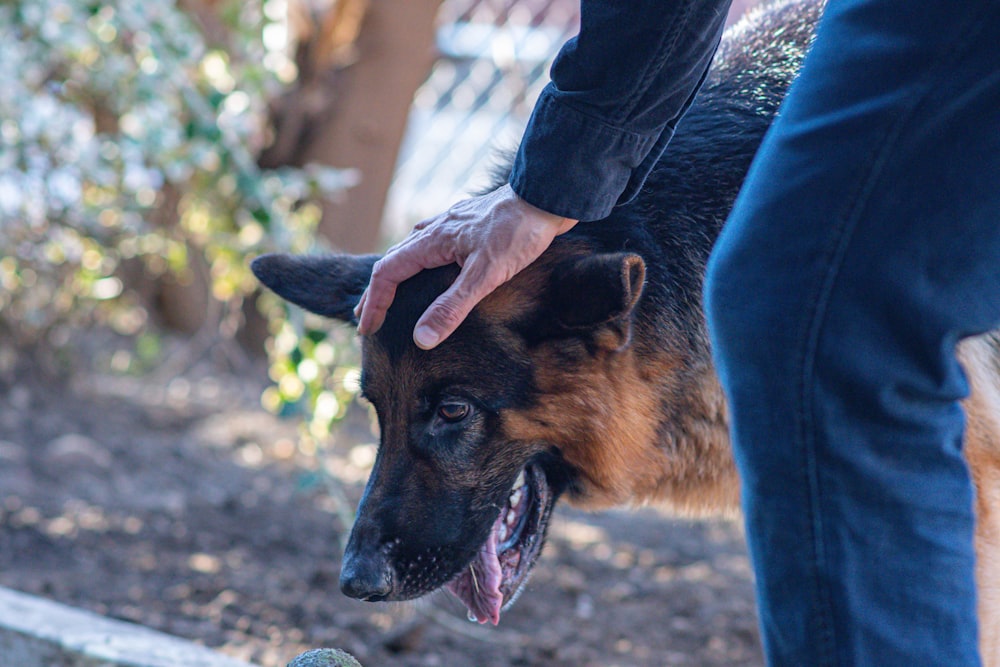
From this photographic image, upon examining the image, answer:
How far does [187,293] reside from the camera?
617 centimetres

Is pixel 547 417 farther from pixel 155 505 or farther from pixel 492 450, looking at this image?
pixel 155 505

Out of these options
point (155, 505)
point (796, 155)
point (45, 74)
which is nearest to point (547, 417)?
point (796, 155)

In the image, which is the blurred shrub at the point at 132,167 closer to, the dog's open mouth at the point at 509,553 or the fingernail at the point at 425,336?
the dog's open mouth at the point at 509,553

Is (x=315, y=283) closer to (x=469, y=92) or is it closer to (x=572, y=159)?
(x=572, y=159)

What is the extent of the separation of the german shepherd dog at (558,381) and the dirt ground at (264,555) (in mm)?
591

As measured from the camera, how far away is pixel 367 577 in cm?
217

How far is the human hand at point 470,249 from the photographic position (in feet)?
5.74

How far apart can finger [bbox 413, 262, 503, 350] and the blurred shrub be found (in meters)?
1.52

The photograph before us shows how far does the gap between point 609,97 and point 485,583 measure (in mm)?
1233

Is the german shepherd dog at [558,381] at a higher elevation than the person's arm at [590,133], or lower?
lower

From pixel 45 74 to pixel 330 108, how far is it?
1.65m

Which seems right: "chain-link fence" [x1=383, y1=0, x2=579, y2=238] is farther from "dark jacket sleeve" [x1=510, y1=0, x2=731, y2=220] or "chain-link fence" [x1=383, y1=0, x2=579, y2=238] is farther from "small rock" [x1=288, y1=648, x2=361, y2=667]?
"small rock" [x1=288, y1=648, x2=361, y2=667]

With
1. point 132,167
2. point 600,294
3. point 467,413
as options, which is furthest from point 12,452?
point 600,294

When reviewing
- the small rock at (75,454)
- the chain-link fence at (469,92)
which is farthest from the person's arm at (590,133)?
the chain-link fence at (469,92)
